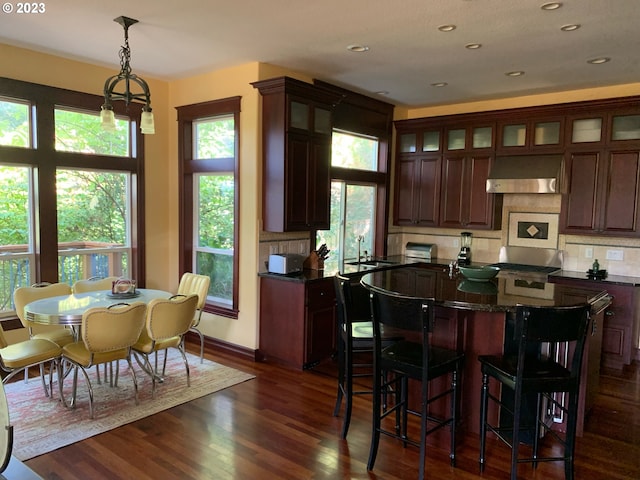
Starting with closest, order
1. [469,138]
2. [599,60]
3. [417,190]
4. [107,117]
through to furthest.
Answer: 1. [107,117]
2. [599,60]
3. [469,138]
4. [417,190]

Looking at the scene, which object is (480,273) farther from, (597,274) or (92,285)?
(92,285)

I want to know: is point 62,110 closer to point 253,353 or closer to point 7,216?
point 7,216

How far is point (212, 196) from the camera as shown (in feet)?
17.0

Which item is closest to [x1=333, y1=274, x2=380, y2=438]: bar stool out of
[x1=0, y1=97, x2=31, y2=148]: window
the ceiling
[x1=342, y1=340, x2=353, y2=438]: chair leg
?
[x1=342, y1=340, x2=353, y2=438]: chair leg

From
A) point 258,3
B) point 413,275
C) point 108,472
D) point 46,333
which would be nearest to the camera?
point 108,472

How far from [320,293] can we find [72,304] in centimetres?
213

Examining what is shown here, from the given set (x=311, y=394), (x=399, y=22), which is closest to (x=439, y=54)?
(x=399, y=22)

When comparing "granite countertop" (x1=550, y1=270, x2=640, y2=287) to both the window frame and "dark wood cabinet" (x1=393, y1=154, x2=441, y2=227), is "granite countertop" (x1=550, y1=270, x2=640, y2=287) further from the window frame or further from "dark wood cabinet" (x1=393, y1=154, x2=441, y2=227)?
the window frame

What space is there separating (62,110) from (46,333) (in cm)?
212

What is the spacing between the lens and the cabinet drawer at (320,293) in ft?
14.6

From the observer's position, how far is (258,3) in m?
3.07

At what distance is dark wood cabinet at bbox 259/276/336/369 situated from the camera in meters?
4.43

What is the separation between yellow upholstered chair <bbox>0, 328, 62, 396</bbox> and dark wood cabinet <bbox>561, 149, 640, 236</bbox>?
200 inches

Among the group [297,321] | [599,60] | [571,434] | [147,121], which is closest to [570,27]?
[599,60]
